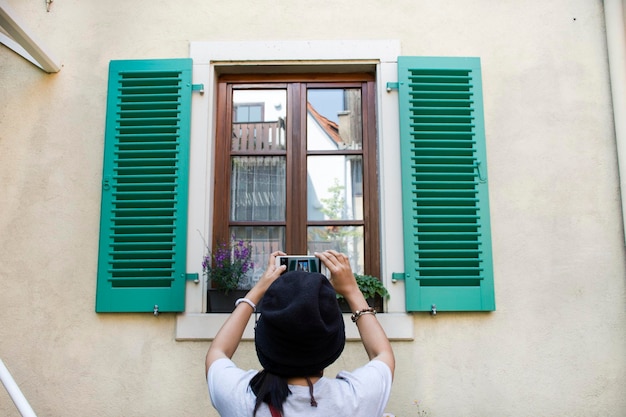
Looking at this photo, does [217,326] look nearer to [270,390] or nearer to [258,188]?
[258,188]

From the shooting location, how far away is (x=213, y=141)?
338 centimetres

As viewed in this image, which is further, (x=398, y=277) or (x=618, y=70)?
(x=618, y=70)

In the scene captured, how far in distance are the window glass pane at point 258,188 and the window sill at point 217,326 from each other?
680 mm

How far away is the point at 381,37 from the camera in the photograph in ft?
11.1

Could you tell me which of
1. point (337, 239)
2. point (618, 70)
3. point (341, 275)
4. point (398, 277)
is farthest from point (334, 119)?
point (341, 275)

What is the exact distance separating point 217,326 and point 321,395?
162cm

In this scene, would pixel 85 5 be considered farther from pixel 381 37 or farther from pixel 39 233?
pixel 381 37

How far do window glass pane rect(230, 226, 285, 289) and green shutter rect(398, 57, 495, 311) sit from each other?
80 cm

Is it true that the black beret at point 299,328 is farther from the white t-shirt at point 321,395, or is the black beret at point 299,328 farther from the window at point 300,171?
the window at point 300,171

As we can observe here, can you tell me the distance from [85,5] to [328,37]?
1611 mm

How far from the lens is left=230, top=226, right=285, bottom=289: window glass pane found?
3.32 metres

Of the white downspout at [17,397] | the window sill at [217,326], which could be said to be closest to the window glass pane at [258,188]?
the window sill at [217,326]

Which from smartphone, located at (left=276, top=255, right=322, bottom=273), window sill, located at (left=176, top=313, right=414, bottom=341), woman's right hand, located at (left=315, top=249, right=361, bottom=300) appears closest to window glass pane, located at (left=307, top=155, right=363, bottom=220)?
window sill, located at (left=176, top=313, right=414, bottom=341)

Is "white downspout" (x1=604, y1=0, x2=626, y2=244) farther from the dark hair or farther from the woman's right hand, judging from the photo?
the dark hair
